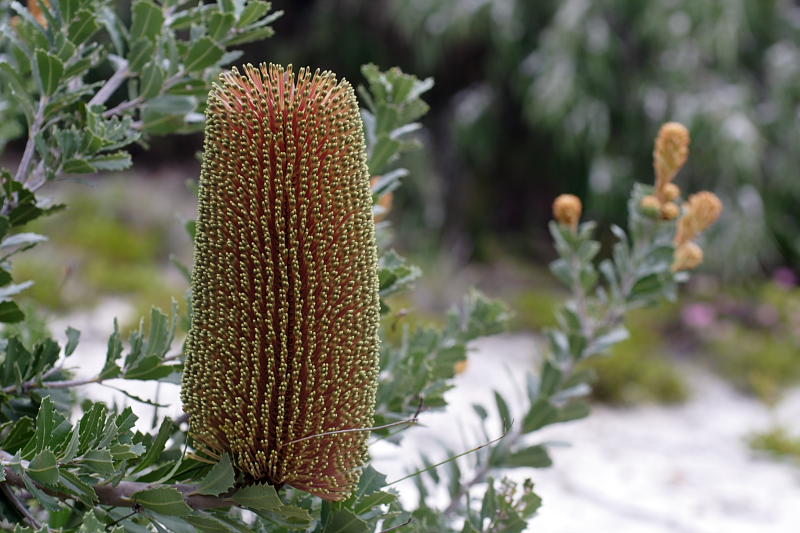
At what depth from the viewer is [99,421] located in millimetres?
895

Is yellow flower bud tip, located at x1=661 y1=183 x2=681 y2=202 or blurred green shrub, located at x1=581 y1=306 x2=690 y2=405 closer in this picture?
yellow flower bud tip, located at x1=661 y1=183 x2=681 y2=202

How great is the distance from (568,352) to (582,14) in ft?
18.2

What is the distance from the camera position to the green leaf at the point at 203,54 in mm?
1192

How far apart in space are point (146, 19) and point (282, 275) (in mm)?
618

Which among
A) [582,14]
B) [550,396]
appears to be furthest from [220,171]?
[582,14]

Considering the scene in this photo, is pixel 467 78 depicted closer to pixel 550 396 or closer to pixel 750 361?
pixel 750 361

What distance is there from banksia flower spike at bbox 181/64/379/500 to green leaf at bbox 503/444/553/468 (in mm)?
706

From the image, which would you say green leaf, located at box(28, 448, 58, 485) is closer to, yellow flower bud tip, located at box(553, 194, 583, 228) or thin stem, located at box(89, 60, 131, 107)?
thin stem, located at box(89, 60, 131, 107)

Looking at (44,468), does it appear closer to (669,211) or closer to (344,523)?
(344,523)

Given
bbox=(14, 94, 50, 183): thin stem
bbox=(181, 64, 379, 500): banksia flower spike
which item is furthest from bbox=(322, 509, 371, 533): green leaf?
bbox=(14, 94, 50, 183): thin stem

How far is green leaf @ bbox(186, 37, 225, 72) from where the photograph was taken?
1.19m

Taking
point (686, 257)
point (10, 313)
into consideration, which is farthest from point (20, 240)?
point (686, 257)

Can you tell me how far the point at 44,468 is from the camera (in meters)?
0.83

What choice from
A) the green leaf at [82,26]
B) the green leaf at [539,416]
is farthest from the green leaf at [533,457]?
the green leaf at [82,26]
